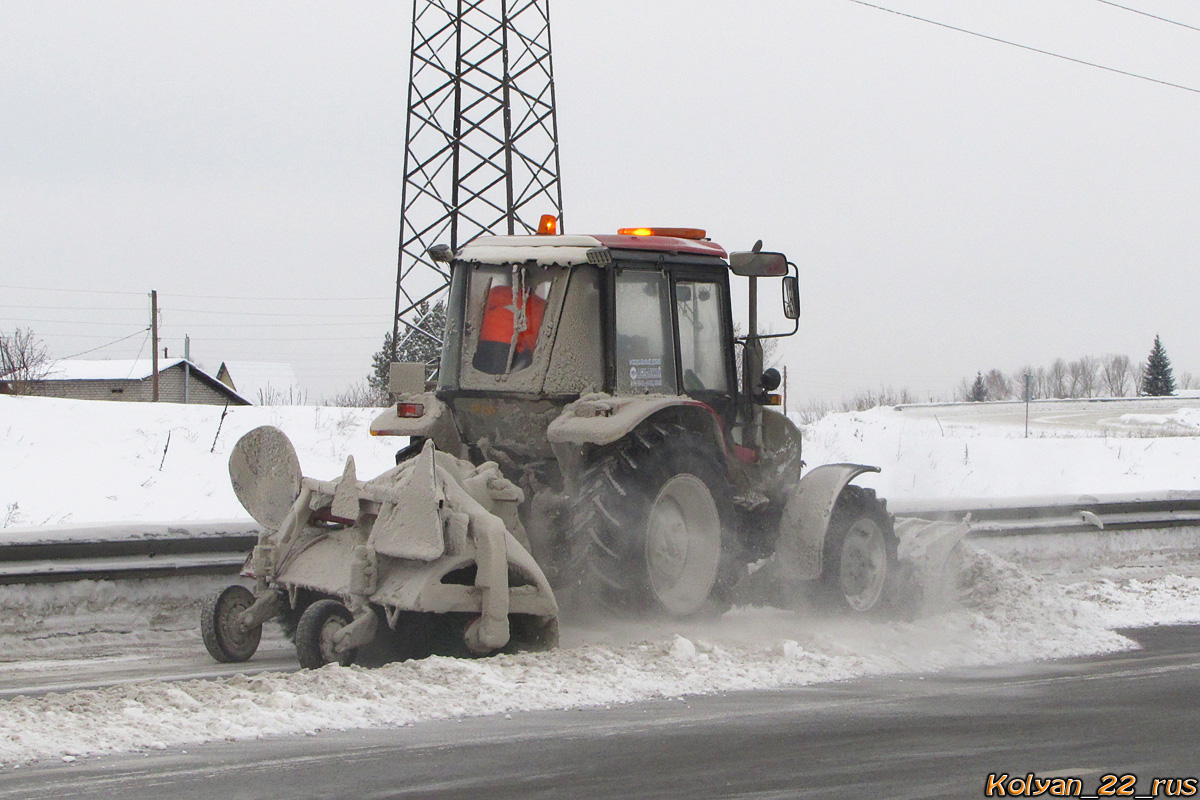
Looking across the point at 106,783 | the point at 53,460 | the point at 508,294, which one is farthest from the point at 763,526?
the point at 53,460

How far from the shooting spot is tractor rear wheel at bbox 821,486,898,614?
839cm

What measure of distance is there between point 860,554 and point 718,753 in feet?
12.9

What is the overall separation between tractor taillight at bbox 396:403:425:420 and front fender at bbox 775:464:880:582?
7.83ft

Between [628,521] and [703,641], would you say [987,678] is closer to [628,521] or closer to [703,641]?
[703,641]

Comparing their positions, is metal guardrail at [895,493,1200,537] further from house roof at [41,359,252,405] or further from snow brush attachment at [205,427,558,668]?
house roof at [41,359,252,405]

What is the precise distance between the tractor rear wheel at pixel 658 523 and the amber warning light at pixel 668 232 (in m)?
1.28

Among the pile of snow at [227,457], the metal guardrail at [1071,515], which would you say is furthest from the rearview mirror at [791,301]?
the pile of snow at [227,457]

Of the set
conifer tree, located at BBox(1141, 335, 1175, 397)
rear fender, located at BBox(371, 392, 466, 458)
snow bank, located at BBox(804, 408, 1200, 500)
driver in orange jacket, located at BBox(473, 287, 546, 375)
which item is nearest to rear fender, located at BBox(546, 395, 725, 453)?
driver in orange jacket, located at BBox(473, 287, 546, 375)

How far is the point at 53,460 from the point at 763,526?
910 centimetres

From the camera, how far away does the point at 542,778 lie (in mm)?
4652

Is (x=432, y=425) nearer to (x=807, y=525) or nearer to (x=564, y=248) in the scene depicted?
(x=564, y=248)

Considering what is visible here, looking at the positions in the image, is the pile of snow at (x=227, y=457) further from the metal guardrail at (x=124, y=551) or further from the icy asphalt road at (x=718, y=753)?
the icy asphalt road at (x=718, y=753)

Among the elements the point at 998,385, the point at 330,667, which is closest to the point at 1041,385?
the point at 998,385

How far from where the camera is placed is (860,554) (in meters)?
8.76
